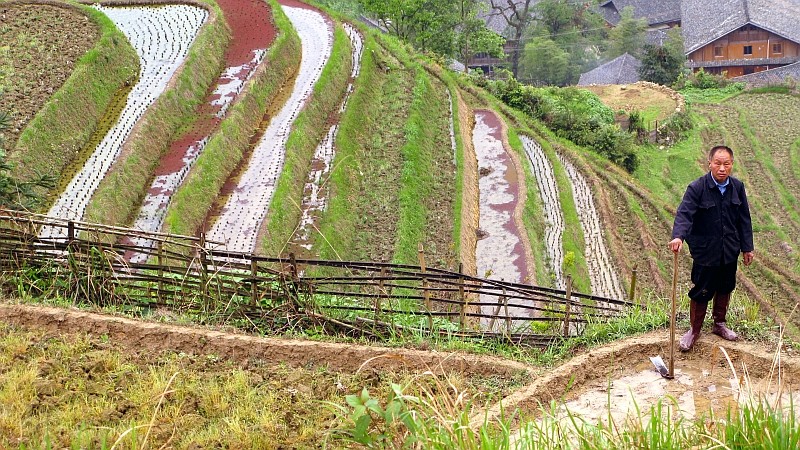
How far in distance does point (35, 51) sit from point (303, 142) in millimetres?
6326

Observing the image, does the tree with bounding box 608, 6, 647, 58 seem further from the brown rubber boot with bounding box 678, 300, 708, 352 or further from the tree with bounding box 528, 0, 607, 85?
the brown rubber boot with bounding box 678, 300, 708, 352

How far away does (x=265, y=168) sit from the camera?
1520 cm

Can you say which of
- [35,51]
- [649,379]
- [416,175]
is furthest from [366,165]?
[649,379]

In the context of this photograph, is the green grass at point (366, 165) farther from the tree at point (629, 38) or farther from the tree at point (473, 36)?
the tree at point (629, 38)

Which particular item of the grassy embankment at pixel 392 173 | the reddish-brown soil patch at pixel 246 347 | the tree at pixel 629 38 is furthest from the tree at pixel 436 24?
the reddish-brown soil patch at pixel 246 347

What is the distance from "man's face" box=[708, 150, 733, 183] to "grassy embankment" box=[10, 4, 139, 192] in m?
10.8

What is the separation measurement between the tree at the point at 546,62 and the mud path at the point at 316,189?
24363mm

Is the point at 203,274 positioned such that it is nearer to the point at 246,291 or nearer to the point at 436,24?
the point at 246,291

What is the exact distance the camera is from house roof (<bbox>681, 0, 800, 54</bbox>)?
3991 centimetres

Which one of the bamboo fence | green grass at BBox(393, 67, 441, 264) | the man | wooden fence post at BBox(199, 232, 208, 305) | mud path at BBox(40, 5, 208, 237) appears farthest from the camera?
green grass at BBox(393, 67, 441, 264)

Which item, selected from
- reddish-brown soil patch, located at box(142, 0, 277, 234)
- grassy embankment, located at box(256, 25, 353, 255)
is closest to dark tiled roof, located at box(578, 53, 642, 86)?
grassy embankment, located at box(256, 25, 353, 255)

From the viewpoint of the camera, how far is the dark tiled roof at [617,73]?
126ft

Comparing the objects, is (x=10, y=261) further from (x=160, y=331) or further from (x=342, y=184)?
(x=342, y=184)

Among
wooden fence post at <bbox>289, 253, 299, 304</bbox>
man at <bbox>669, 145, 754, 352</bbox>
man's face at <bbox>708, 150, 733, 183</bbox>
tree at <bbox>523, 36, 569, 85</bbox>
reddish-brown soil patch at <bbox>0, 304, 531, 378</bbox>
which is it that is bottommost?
reddish-brown soil patch at <bbox>0, 304, 531, 378</bbox>
